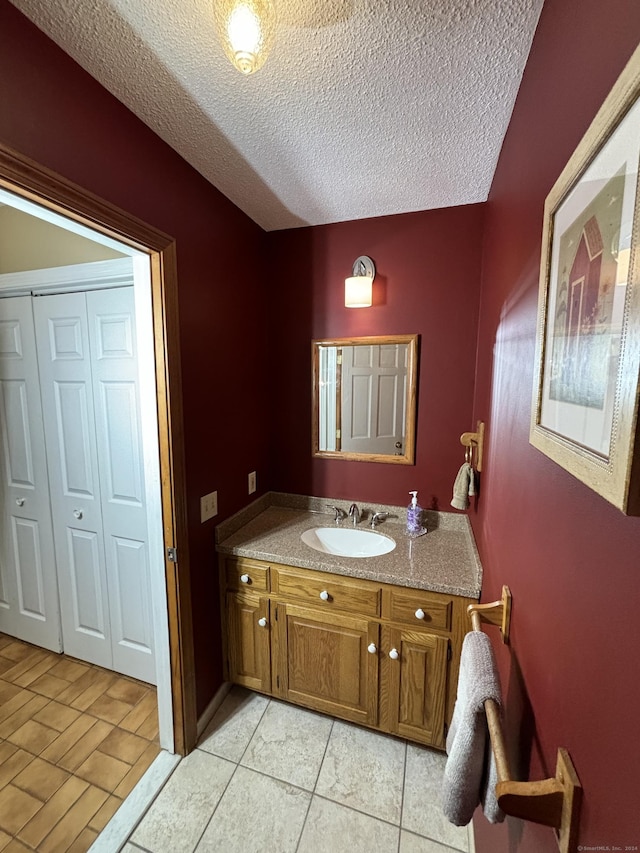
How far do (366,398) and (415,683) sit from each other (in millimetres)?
1334

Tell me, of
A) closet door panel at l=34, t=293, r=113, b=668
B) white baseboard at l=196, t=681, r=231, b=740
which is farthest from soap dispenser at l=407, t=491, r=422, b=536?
closet door panel at l=34, t=293, r=113, b=668

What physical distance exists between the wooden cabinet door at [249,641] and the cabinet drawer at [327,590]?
0.14 meters

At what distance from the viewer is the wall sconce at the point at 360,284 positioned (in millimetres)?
1789

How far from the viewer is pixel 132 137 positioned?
113 centimetres

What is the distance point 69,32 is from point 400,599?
6.64ft

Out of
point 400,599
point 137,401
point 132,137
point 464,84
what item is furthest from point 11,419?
point 464,84

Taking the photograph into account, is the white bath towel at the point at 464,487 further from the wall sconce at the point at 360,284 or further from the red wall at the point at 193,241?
the red wall at the point at 193,241

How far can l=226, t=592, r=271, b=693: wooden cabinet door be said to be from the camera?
1654 mm

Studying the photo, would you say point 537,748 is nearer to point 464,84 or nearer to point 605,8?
point 605,8

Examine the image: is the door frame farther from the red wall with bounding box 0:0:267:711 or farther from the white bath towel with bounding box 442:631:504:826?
the white bath towel with bounding box 442:631:504:826

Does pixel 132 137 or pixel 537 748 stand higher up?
pixel 132 137

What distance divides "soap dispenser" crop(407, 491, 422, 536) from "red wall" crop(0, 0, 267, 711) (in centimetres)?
87

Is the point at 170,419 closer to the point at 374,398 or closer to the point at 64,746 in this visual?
the point at 374,398

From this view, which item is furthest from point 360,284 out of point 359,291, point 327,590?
point 327,590
